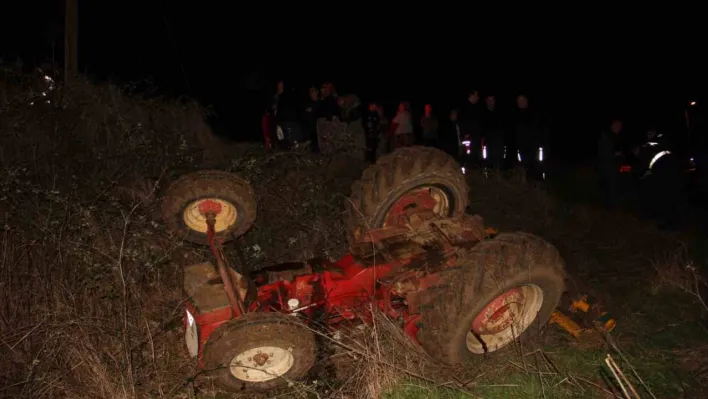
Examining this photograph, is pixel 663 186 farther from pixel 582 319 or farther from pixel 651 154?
pixel 582 319

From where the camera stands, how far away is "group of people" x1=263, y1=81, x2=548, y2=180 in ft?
34.5

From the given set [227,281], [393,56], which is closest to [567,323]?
[227,281]

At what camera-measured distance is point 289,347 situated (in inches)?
166

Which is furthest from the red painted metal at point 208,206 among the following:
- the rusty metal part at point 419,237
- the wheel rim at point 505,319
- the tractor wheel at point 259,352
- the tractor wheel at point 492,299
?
the wheel rim at point 505,319

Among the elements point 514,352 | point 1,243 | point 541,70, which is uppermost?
point 541,70

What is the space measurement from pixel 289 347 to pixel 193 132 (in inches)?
207

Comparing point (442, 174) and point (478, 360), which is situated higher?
point (442, 174)

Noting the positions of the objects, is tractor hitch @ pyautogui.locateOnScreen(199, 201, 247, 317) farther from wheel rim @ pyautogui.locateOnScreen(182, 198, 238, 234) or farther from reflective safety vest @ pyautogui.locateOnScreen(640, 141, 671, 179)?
reflective safety vest @ pyautogui.locateOnScreen(640, 141, 671, 179)

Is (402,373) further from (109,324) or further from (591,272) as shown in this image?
(591,272)

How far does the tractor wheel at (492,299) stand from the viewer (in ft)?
14.6

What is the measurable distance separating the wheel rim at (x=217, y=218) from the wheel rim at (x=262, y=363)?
1.81 metres

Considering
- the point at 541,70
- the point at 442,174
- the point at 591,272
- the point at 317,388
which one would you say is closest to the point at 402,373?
the point at 317,388

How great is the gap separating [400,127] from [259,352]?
26.1 ft

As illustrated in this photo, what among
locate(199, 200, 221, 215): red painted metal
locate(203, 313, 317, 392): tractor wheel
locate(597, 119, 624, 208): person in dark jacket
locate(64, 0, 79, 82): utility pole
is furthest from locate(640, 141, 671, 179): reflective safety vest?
locate(64, 0, 79, 82): utility pole
